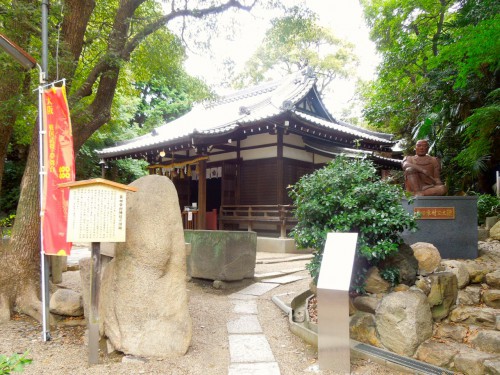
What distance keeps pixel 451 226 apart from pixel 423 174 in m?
1.06

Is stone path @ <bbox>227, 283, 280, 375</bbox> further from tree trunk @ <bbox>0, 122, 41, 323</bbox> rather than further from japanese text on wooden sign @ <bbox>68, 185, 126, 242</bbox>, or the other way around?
tree trunk @ <bbox>0, 122, 41, 323</bbox>

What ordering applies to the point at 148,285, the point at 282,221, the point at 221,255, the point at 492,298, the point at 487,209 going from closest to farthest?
the point at 148,285
the point at 492,298
the point at 221,255
the point at 487,209
the point at 282,221

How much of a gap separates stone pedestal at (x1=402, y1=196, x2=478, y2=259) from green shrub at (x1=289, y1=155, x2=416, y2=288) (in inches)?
73.7

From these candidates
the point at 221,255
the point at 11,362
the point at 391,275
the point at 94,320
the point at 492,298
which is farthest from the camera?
the point at 221,255

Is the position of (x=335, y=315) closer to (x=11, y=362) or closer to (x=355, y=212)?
(x=355, y=212)

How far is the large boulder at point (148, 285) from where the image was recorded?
146 inches

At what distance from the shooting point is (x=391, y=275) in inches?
168

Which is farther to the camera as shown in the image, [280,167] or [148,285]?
[280,167]

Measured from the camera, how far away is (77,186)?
11.7 feet

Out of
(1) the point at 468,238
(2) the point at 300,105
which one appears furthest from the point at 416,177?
(2) the point at 300,105

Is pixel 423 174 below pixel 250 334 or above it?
above

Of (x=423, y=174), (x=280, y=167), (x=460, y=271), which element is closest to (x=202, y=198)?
(x=280, y=167)

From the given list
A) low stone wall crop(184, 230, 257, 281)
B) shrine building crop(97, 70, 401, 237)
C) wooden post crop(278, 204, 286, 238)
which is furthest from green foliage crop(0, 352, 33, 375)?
wooden post crop(278, 204, 286, 238)

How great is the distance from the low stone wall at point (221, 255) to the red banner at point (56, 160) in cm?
275
